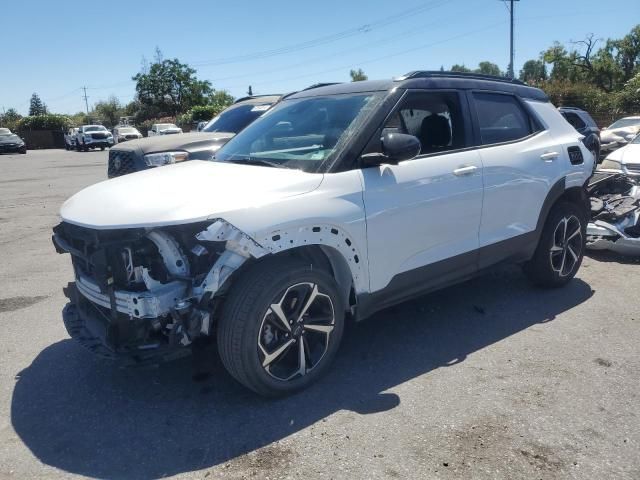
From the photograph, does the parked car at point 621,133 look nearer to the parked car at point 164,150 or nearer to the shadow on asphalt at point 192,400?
the parked car at point 164,150

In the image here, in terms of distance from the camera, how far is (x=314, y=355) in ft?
11.3

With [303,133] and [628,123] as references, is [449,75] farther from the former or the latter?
[628,123]

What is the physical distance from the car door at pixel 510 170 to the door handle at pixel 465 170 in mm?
149

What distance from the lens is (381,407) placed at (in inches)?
126

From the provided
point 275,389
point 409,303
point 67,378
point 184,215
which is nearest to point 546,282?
point 409,303

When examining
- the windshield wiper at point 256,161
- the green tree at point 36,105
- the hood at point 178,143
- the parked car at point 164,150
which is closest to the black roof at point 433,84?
the windshield wiper at point 256,161

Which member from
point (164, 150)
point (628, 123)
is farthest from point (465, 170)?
point (628, 123)

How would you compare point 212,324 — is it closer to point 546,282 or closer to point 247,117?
point 546,282

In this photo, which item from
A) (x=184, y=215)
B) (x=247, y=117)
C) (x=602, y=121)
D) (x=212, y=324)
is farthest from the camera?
(x=602, y=121)

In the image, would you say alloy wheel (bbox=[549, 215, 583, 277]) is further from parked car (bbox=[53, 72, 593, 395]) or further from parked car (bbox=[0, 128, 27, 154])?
parked car (bbox=[0, 128, 27, 154])

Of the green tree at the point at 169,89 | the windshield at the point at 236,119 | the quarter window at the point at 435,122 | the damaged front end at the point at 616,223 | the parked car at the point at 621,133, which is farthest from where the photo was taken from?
the green tree at the point at 169,89

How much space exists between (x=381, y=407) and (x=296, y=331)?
674 mm

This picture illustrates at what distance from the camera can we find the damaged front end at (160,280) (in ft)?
9.50

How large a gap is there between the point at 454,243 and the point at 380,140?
102cm
